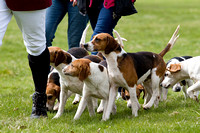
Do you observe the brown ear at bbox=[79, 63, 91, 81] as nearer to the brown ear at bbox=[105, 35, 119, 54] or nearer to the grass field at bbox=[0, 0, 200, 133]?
the brown ear at bbox=[105, 35, 119, 54]

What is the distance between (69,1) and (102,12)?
119 centimetres

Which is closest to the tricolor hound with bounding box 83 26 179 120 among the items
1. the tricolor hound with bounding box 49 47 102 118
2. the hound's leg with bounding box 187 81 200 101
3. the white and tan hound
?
the white and tan hound

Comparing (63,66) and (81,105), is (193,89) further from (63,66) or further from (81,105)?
(63,66)

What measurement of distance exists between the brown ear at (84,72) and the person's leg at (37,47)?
0.49 meters

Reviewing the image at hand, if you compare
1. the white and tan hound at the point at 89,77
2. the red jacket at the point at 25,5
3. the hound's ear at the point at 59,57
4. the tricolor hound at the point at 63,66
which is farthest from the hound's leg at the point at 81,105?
the red jacket at the point at 25,5

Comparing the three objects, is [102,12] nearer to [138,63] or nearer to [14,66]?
[138,63]

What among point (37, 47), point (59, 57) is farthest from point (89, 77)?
point (37, 47)

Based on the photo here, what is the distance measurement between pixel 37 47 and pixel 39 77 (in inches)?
20.5

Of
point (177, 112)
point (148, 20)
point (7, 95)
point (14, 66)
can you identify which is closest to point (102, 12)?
point (177, 112)

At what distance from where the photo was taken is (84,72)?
5.44 metres

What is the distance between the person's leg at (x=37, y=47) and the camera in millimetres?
4891

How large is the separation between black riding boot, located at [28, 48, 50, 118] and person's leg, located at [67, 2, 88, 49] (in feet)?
7.23

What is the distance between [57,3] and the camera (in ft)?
24.6

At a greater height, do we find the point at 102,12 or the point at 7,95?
the point at 102,12
